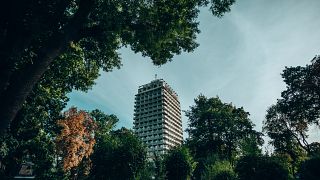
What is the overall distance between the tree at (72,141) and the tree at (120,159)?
1460 cm

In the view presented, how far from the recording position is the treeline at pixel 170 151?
57.8ft

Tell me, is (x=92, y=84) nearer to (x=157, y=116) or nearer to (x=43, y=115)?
(x=43, y=115)

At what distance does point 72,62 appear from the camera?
15.9 meters

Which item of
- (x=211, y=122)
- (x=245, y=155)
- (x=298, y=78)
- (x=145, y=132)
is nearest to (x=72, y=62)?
(x=245, y=155)

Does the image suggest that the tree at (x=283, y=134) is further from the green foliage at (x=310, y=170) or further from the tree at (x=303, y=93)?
the green foliage at (x=310, y=170)

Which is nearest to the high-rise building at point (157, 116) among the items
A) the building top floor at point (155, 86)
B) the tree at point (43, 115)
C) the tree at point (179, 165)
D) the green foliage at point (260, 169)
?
the building top floor at point (155, 86)

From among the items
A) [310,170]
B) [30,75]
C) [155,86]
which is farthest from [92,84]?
[155,86]

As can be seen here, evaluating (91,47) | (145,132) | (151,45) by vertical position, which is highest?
(145,132)

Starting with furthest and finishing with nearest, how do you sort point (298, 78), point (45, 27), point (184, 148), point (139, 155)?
point (298, 78) < point (184, 148) < point (139, 155) < point (45, 27)

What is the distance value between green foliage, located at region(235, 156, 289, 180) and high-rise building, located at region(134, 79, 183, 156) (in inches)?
3683

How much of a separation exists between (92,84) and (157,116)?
102 metres

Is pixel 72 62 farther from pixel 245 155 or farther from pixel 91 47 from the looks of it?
pixel 245 155

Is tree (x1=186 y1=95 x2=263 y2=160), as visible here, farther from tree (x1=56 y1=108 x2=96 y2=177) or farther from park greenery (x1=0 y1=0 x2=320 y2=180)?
tree (x1=56 y1=108 x2=96 y2=177)

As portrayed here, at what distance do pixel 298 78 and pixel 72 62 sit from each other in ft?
117
